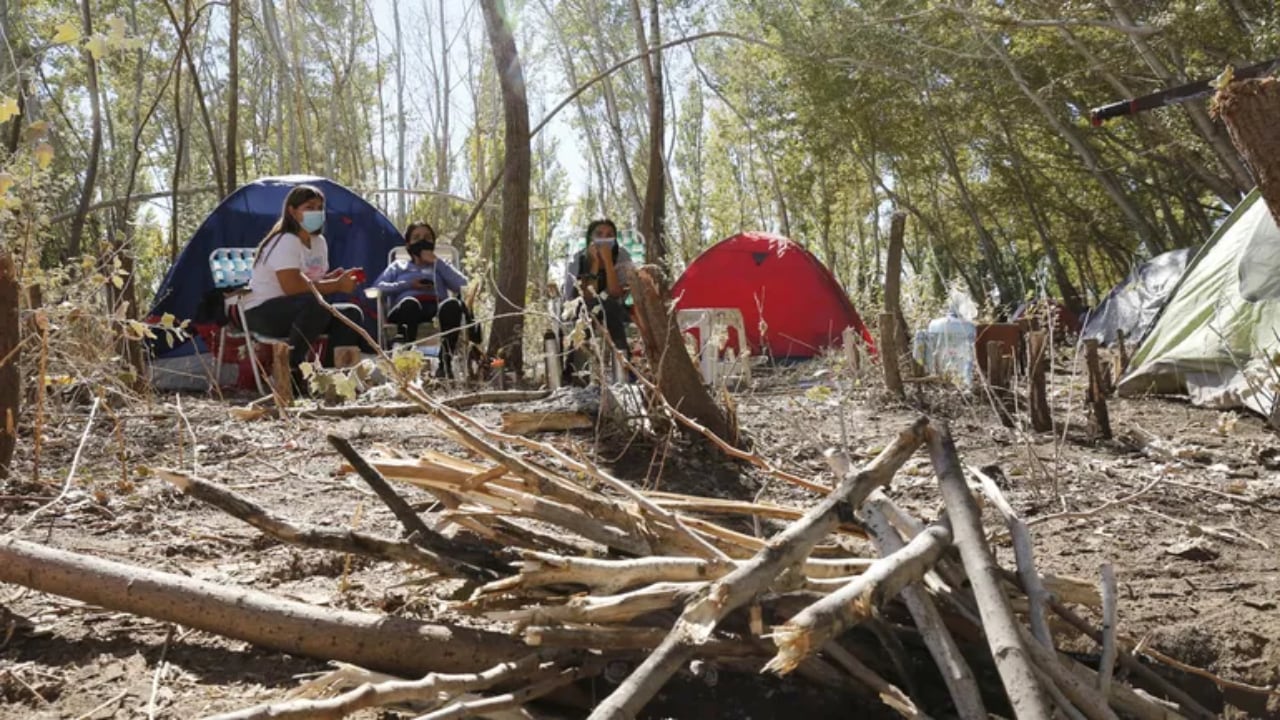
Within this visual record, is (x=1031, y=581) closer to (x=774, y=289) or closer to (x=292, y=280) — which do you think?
(x=292, y=280)

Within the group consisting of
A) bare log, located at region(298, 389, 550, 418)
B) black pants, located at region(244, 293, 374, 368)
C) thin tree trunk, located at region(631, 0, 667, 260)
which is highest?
thin tree trunk, located at region(631, 0, 667, 260)

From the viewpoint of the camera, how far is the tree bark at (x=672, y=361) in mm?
4004

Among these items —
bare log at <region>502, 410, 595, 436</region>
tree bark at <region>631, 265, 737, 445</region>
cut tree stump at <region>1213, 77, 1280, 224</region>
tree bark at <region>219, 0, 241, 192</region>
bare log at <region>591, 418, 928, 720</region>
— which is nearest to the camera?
bare log at <region>591, 418, 928, 720</region>

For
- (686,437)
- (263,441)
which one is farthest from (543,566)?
(263,441)

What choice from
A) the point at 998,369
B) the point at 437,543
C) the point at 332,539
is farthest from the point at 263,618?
the point at 998,369

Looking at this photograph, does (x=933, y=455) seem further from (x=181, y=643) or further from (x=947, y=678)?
(x=181, y=643)

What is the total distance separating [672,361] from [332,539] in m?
2.39

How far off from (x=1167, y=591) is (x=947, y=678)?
1383 millimetres

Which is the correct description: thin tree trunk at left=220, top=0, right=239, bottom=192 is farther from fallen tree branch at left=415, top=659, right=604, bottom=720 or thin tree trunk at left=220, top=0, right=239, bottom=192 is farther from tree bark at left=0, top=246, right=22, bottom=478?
fallen tree branch at left=415, top=659, right=604, bottom=720

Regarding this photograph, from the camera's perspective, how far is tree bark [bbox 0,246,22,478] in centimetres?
302

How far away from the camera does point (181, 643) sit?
193 centimetres

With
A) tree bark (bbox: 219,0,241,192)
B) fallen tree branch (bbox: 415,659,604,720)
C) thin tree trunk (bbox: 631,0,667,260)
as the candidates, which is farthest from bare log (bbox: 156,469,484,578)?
thin tree trunk (bbox: 631,0,667,260)

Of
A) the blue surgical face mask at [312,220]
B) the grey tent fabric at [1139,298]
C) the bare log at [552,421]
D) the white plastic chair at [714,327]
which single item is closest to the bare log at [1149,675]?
the bare log at [552,421]

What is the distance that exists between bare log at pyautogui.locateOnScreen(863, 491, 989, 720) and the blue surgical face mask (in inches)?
207
